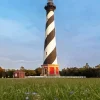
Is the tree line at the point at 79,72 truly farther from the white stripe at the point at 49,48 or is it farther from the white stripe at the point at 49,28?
the white stripe at the point at 49,28

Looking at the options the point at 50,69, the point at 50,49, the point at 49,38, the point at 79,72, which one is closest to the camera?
the point at 50,49

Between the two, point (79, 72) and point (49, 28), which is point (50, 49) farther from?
point (79, 72)

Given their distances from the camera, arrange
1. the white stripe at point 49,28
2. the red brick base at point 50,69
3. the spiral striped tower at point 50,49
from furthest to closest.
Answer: the white stripe at point 49,28 → the red brick base at point 50,69 → the spiral striped tower at point 50,49

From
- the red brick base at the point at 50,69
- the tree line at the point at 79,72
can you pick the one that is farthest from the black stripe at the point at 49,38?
the tree line at the point at 79,72

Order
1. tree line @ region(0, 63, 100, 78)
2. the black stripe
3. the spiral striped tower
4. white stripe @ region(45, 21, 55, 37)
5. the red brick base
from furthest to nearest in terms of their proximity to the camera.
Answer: tree line @ region(0, 63, 100, 78) < white stripe @ region(45, 21, 55, 37) < the red brick base < the black stripe < the spiral striped tower

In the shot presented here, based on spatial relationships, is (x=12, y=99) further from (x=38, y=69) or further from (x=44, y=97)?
(x=38, y=69)

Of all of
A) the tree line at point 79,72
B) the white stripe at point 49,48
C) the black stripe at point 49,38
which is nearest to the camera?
the white stripe at point 49,48

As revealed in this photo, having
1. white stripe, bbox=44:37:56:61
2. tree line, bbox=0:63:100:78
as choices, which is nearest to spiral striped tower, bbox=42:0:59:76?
white stripe, bbox=44:37:56:61

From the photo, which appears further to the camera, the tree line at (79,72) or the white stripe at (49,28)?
the tree line at (79,72)

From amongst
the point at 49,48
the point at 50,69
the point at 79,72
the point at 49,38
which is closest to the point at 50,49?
the point at 49,48

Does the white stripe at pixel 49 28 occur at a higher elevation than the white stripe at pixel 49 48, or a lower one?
higher

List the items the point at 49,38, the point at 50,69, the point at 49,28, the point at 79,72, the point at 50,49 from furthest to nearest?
1. the point at 79,72
2. the point at 50,69
3. the point at 49,28
4. the point at 49,38
5. the point at 50,49

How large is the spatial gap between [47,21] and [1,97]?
141 ft

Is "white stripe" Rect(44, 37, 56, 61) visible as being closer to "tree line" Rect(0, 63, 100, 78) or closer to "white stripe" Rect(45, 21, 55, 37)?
"white stripe" Rect(45, 21, 55, 37)
